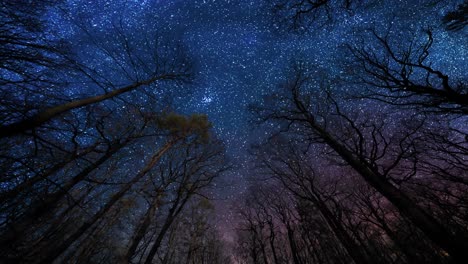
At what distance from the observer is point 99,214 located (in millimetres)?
6309

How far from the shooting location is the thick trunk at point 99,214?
5.29m

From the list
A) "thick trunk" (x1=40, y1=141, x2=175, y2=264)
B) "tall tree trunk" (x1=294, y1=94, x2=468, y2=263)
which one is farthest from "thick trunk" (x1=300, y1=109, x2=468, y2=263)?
"thick trunk" (x1=40, y1=141, x2=175, y2=264)

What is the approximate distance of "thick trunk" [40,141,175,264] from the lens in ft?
17.4

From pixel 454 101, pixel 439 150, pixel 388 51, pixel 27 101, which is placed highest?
pixel 388 51

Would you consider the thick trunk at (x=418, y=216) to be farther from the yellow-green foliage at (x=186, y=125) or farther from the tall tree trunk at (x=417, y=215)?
the yellow-green foliage at (x=186, y=125)

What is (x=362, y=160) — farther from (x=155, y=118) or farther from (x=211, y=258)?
(x=211, y=258)

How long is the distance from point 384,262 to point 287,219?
6.08m

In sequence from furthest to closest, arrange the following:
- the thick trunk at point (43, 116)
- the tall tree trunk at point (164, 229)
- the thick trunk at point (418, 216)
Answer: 1. the tall tree trunk at point (164, 229)
2. the thick trunk at point (418, 216)
3. the thick trunk at point (43, 116)

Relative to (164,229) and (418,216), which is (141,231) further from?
(418,216)

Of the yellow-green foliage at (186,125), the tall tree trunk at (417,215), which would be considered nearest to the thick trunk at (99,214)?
the yellow-green foliage at (186,125)

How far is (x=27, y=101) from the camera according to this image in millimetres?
2824

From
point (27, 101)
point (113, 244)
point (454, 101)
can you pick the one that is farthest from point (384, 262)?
point (113, 244)

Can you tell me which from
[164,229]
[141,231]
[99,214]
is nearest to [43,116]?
[99,214]

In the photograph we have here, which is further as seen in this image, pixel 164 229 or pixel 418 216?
pixel 164 229
